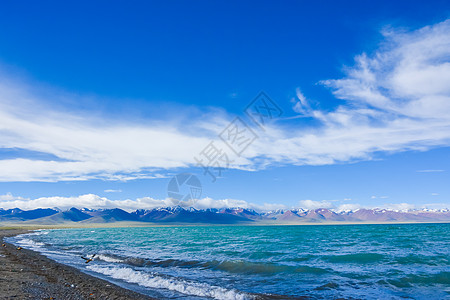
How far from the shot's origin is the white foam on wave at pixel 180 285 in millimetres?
15961

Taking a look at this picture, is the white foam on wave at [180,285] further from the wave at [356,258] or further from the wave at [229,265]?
the wave at [356,258]

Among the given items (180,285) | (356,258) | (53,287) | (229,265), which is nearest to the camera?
(53,287)

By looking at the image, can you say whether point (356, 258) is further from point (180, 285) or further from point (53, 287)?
point (53, 287)

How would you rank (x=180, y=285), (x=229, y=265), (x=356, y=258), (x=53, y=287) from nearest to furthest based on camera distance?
(x=53, y=287) < (x=180, y=285) < (x=229, y=265) < (x=356, y=258)

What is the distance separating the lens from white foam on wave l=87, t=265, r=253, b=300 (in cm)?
1596

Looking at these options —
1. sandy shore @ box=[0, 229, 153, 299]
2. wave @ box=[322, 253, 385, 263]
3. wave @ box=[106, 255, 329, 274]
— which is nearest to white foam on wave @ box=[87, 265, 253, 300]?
sandy shore @ box=[0, 229, 153, 299]

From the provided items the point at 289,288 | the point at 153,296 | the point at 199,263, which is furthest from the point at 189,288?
the point at 199,263

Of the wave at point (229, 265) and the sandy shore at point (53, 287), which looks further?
the wave at point (229, 265)

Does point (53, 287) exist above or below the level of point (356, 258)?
above

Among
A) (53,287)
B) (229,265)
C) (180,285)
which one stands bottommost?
(229,265)

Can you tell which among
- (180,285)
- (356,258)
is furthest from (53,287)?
(356,258)

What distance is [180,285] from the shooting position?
58.6 ft

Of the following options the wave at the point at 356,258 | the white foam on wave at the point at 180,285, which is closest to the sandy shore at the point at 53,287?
the white foam on wave at the point at 180,285

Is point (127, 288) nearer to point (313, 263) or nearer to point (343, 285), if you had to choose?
point (343, 285)
